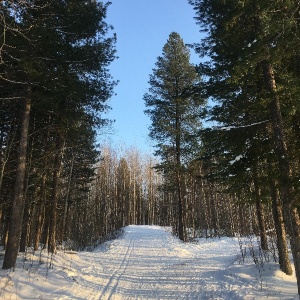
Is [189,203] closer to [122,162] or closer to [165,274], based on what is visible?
[122,162]

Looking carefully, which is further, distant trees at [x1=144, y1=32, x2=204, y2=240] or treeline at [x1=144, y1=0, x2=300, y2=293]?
distant trees at [x1=144, y1=32, x2=204, y2=240]

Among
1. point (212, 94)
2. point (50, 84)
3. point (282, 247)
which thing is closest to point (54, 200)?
point (50, 84)

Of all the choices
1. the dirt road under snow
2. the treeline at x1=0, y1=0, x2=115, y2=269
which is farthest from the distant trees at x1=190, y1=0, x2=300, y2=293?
the treeline at x1=0, y1=0, x2=115, y2=269

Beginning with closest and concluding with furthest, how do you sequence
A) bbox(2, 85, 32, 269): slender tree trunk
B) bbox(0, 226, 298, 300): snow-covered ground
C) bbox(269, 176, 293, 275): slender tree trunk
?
bbox(0, 226, 298, 300): snow-covered ground → bbox(269, 176, 293, 275): slender tree trunk → bbox(2, 85, 32, 269): slender tree trunk

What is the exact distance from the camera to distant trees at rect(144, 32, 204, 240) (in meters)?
21.0

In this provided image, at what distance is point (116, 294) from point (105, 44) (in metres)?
9.73

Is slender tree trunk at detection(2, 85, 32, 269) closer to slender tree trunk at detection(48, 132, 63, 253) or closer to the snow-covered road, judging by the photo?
slender tree trunk at detection(48, 132, 63, 253)

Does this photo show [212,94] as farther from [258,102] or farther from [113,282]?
[113,282]

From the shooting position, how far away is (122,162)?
5122 centimetres

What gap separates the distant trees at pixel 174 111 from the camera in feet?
68.9

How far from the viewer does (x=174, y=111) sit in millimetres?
21750

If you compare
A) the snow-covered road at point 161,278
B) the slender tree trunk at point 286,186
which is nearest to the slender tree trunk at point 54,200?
the snow-covered road at point 161,278

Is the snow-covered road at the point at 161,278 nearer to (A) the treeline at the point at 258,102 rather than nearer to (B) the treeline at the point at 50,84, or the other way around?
(A) the treeline at the point at 258,102

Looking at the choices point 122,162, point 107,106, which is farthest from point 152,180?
point 107,106
